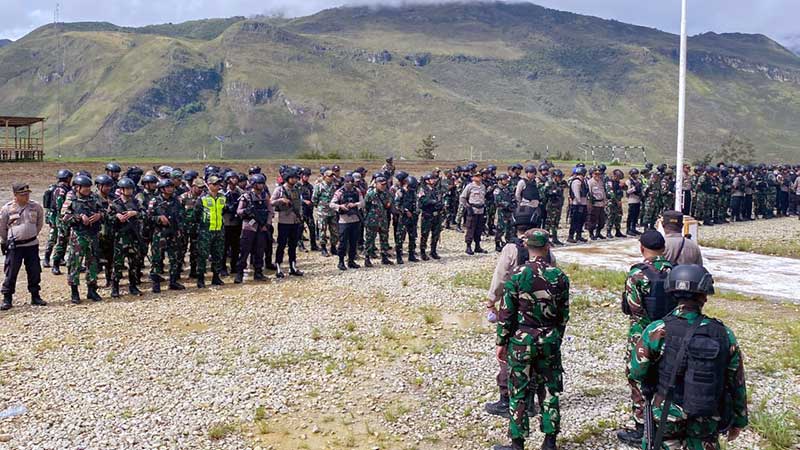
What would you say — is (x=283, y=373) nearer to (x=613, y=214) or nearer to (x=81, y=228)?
(x=81, y=228)

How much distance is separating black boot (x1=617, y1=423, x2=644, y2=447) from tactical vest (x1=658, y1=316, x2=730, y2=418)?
1.94 meters

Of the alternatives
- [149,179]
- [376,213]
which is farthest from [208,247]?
[376,213]

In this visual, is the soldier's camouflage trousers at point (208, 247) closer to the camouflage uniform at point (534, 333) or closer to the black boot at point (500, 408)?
the black boot at point (500, 408)

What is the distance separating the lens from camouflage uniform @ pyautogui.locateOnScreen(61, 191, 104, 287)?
9.67 m

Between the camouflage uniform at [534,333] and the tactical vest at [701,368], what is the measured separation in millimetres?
1298

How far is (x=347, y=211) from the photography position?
12555 millimetres

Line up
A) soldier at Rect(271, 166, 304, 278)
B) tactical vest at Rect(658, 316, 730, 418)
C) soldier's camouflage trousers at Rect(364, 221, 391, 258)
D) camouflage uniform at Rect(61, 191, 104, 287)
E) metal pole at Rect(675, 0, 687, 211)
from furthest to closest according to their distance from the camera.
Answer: soldier's camouflage trousers at Rect(364, 221, 391, 258)
metal pole at Rect(675, 0, 687, 211)
soldier at Rect(271, 166, 304, 278)
camouflage uniform at Rect(61, 191, 104, 287)
tactical vest at Rect(658, 316, 730, 418)

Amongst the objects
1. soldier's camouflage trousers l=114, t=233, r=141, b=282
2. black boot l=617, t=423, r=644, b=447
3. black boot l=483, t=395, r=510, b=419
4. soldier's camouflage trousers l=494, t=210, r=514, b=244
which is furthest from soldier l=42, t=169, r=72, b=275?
black boot l=617, t=423, r=644, b=447

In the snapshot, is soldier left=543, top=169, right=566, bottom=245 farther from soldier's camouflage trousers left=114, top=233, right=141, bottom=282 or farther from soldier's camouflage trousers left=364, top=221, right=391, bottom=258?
soldier's camouflage trousers left=114, top=233, right=141, bottom=282

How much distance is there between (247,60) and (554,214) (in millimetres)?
101212

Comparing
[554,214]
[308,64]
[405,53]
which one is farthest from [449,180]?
[405,53]

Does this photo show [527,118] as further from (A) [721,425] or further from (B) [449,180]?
(A) [721,425]

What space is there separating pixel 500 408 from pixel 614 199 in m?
12.8

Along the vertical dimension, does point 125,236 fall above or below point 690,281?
below
